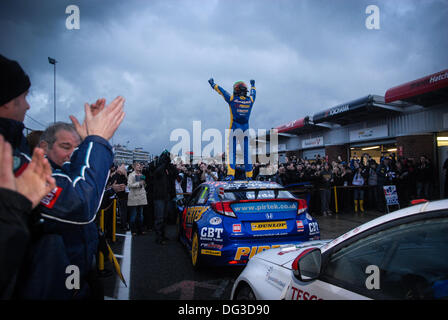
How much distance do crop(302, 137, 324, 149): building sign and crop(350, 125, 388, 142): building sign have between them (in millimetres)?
3263

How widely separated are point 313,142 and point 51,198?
22.8 metres

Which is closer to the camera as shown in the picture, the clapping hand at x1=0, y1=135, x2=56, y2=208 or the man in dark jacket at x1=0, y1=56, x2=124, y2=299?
the clapping hand at x1=0, y1=135, x2=56, y2=208

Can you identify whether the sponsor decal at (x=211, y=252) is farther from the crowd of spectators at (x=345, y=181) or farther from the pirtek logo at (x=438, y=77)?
the pirtek logo at (x=438, y=77)

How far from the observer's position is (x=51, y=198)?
1066 millimetres

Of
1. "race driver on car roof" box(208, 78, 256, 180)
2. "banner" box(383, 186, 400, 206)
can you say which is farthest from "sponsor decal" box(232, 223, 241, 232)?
"banner" box(383, 186, 400, 206)

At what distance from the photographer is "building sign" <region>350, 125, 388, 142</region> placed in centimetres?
1583

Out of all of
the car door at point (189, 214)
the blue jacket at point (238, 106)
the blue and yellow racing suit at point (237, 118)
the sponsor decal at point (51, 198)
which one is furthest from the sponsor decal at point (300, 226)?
the blue jacket at point (238, 106)

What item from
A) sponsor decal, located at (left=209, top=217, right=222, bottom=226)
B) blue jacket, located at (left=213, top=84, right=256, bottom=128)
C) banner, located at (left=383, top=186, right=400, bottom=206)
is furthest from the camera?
banner, located at (left=383, top=186, right=400, bottom=206)

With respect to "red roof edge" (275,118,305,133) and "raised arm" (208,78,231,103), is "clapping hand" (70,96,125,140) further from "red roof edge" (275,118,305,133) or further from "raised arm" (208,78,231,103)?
"red roof edge" (275,118,305,133)

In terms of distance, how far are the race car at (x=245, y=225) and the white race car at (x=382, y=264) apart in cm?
160

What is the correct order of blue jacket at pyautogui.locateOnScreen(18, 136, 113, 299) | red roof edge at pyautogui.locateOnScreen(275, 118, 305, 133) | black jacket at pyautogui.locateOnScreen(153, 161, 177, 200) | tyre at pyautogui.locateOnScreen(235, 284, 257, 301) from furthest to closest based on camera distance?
1. red roof edge at pyautogui.locateOnScreen(275, 118, 305, 133)
2. black jacket at pyautogui.locateOnScreen(153, 161, 177, 200)
3. tyre at pyautogui.locateOnScreen(235, 284, 257, 301)
4. blue jacket at pyautogui.locateOnScreen(18, 136, 113, 299)
